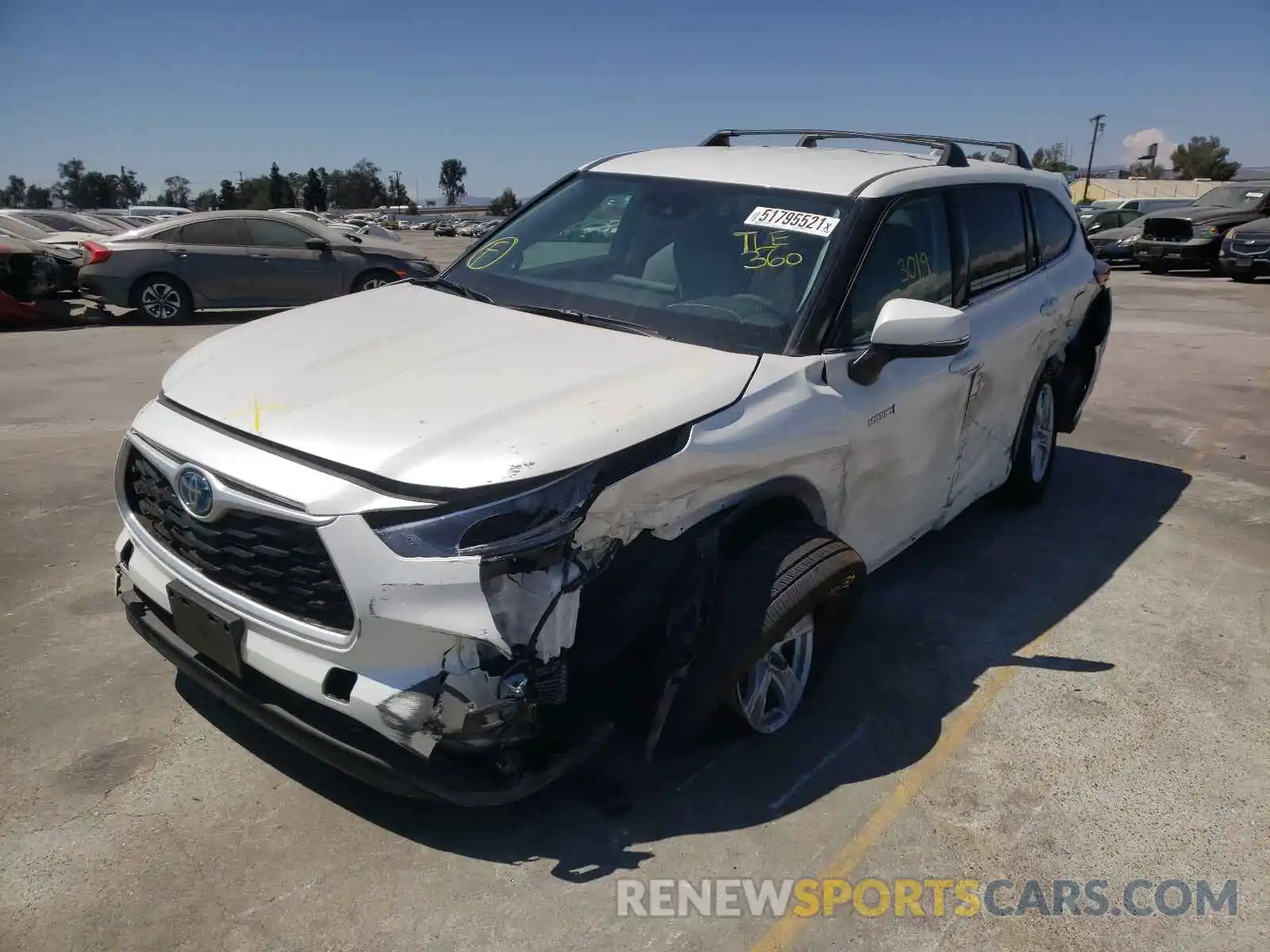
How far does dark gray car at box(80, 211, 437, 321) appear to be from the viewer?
12.9m

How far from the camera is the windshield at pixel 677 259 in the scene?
356cm

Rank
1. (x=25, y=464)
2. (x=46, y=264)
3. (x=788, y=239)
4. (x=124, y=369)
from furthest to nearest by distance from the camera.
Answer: (x=46, y=264) → (x=124, y=369) → (x=25, y=464) → (x=788, y=239)

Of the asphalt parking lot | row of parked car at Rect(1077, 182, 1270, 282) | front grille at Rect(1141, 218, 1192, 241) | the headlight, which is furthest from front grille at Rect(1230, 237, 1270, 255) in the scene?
the headlight

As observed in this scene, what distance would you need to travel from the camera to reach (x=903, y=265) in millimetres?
3982

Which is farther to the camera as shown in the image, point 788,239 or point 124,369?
point 124,369

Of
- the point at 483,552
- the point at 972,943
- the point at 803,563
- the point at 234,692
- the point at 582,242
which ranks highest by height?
the point at 582,242

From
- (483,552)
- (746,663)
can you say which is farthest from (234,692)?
(746,663)

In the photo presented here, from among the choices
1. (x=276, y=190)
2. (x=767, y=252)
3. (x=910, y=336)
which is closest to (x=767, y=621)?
(x=910, y=336)

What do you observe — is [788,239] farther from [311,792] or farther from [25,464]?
[25,464]

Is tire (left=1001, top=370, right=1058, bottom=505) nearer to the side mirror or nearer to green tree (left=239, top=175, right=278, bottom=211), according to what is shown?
the side mirror

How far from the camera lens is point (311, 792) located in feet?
10.2

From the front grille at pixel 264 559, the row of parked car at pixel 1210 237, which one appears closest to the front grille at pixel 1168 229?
the row of parked car at pixel 1210 237

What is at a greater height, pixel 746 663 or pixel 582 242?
pixel 582 242

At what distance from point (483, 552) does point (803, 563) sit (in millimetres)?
1153
